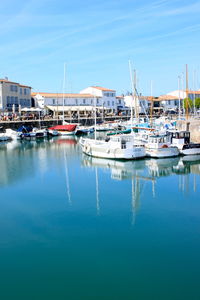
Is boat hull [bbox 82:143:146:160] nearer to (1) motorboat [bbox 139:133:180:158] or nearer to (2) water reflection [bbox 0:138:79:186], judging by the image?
(1) motorboat [bbox 139:133:180:158]

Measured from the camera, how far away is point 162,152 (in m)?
27.6

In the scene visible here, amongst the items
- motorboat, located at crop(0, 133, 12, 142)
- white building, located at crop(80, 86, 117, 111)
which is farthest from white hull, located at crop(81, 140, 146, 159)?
white building, located at crop(80, 86, 117, 111)

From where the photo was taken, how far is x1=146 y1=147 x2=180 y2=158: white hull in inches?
1086

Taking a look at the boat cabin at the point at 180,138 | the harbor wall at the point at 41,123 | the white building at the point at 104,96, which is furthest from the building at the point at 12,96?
the boat cabin at the point at 180,138

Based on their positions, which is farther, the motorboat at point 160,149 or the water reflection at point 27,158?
the motorboat at point 160,149

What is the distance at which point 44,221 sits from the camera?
14.1 metres

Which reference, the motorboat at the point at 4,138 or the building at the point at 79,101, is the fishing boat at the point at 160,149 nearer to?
the motorboat at the point at 4,138

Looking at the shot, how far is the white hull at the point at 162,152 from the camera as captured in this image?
27.6 m

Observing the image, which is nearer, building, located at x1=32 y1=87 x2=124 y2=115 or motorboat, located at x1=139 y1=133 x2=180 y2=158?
motorboat, located at x1=139 y1=133 x2=180 y2=158

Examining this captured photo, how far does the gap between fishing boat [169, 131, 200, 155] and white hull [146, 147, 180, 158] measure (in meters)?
0.76

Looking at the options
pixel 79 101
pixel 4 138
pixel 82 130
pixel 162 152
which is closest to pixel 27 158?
pixel 162 152

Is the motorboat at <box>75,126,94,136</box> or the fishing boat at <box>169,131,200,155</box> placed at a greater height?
the motorboat at <box>75,126,94,136</box>

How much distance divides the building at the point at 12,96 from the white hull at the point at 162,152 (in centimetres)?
3329

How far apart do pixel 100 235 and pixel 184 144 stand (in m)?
17.7
